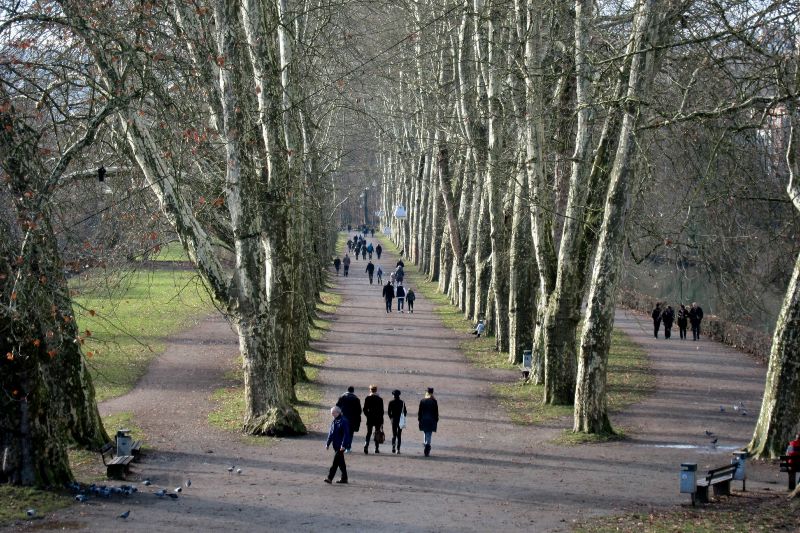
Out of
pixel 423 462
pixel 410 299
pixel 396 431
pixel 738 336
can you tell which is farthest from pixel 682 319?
pixel 423 462

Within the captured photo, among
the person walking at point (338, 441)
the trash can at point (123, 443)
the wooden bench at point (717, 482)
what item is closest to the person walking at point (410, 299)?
the trash can at point (123, 443)

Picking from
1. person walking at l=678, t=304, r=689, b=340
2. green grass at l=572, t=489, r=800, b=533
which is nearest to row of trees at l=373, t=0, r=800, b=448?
green grass at l=572, t=489, r=800, b=533

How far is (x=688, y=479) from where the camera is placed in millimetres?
14320

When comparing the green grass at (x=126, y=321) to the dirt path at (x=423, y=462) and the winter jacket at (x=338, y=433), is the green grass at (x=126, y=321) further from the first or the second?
the winter jacket at (x=338, y=433)

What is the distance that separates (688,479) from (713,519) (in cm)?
129

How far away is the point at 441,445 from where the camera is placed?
63.6 ft

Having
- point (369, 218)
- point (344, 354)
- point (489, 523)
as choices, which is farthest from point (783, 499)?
point (369, 218)

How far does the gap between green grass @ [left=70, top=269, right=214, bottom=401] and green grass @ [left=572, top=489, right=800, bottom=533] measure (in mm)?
7593

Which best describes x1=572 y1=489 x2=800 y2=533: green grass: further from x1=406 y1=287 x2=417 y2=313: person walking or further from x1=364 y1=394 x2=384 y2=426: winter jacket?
x1=406 y1=287 x2=417 y2=313: person walking

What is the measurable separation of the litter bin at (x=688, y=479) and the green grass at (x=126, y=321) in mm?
8130

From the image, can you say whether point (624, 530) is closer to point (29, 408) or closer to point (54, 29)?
point (29, 408)

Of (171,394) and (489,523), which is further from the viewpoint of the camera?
(171,394)

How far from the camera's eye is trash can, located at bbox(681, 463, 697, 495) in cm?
1420

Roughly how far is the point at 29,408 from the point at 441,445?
322 inches
